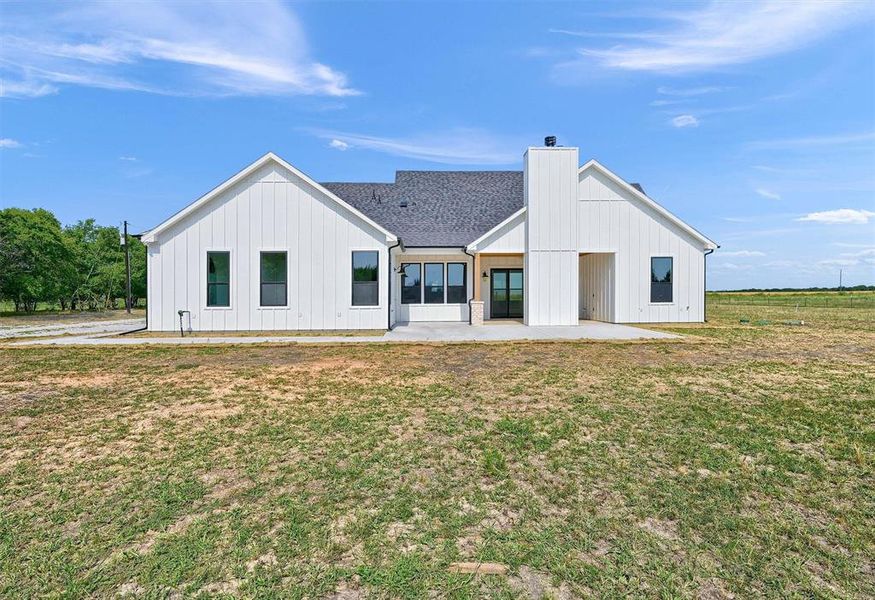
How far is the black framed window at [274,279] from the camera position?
15.0m

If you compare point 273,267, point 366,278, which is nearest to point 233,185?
point 273,267

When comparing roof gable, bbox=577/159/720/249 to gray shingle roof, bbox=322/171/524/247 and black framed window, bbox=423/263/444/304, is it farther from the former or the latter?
black framed window, bbox=423/263/444/304

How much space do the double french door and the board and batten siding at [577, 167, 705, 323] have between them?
10.9 feet

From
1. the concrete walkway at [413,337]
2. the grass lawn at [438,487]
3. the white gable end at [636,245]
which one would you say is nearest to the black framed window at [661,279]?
the white gable end at [636,245]

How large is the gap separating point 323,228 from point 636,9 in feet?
38.0

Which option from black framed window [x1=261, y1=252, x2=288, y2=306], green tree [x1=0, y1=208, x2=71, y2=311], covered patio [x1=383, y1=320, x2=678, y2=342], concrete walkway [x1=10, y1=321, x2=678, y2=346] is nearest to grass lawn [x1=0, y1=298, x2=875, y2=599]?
concrete walkway [x1=10, y1=321, x2=678, y2=346]

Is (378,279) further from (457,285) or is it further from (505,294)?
(505,294)

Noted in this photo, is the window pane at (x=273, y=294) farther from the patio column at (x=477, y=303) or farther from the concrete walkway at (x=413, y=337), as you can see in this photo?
the patio column at (x=477, y=303)

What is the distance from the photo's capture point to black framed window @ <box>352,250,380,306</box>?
15.2 metres

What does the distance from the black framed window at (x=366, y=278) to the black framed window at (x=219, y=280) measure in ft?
14.6

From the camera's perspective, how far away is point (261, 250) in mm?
14898

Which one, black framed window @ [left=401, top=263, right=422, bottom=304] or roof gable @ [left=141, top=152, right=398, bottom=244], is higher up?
roof gable @ [left=141, top=152, right=398, bottom=244]

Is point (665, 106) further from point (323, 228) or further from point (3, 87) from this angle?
point (3, 87)

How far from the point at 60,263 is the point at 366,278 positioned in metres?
24.6
